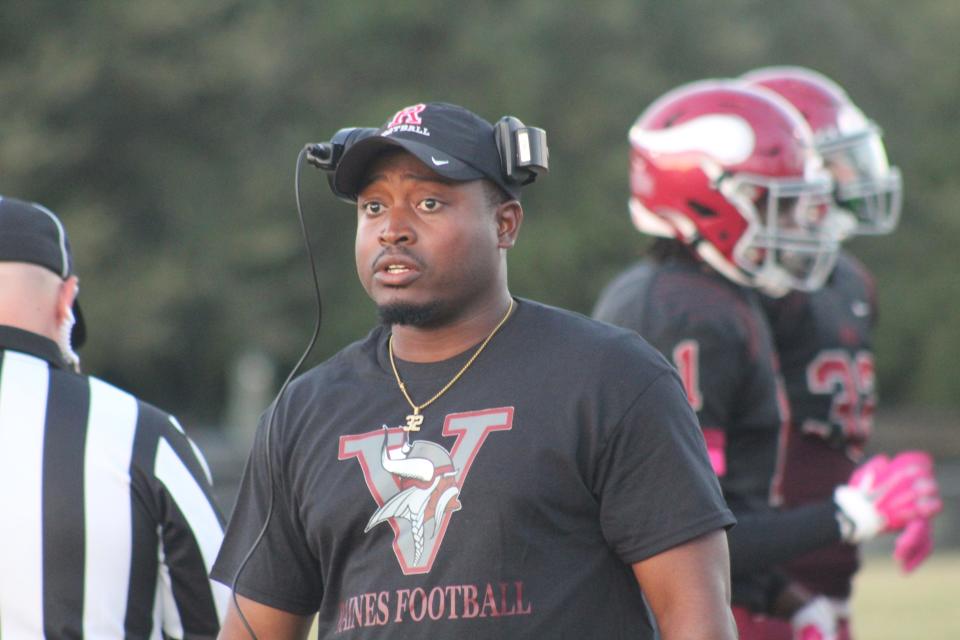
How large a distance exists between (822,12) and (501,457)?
108 feet

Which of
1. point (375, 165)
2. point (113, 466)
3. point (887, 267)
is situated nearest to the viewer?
point (375, 165)

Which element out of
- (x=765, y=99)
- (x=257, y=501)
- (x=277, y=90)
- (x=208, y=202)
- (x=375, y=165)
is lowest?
(x=257, y=501)

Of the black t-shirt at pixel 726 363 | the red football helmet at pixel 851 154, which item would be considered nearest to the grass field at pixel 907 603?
the red football helmet at pixel 851 154

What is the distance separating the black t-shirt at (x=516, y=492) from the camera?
2.94m

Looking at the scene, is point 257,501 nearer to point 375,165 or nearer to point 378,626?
point 378,626

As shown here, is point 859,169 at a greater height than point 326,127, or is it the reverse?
point 326,127

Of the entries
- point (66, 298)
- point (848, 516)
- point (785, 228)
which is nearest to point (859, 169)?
point (785, 228)

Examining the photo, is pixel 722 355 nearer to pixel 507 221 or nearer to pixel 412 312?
pixel 507 221

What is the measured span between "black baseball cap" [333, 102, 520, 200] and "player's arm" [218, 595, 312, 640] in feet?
2.68

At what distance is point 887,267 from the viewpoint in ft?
111

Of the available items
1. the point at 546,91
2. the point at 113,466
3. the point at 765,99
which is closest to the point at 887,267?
the point at 546,91

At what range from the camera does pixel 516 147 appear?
3150mm

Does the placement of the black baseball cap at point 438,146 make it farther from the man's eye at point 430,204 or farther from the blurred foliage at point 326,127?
the blurred foliage at point 326,127

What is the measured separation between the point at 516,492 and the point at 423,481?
0.58 ft
